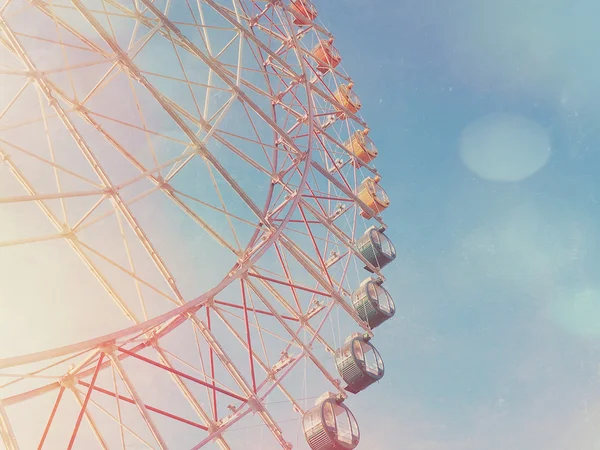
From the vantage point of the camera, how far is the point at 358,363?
15.7 meters

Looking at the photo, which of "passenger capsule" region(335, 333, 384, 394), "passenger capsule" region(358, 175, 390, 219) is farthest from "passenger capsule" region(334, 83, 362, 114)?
"passenger capsule" region(335, 333, 384, 394)

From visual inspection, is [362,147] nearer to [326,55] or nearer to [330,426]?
[326,55]

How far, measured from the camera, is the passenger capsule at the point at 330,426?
13.2 metres

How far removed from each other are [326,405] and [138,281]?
19.2 ft

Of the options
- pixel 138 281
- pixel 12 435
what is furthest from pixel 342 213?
pixel 12 435

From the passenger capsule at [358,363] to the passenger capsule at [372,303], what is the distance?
49.0 inches

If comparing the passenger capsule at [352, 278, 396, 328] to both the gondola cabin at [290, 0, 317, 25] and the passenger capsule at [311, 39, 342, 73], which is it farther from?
the gondola cabin at [290, 0, 317, 25]

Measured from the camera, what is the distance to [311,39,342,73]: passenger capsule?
2550 centimetres

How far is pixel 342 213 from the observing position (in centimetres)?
2031

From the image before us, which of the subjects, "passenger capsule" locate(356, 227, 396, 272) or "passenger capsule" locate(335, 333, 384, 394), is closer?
"passenger capsule" locate(335, 333, 384, 394)

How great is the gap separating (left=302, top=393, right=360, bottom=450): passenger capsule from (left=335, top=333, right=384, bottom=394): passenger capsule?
1763 millimetres

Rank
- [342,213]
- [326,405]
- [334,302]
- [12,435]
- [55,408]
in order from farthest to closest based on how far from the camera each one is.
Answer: [342,213], [334,302], [326,405], [55,408], [12,435]

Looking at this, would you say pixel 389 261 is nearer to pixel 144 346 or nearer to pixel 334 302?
pixel 334 302

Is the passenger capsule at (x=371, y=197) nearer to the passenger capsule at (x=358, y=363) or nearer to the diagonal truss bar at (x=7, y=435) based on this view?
the passenger capsule at (x=358, y=363)
